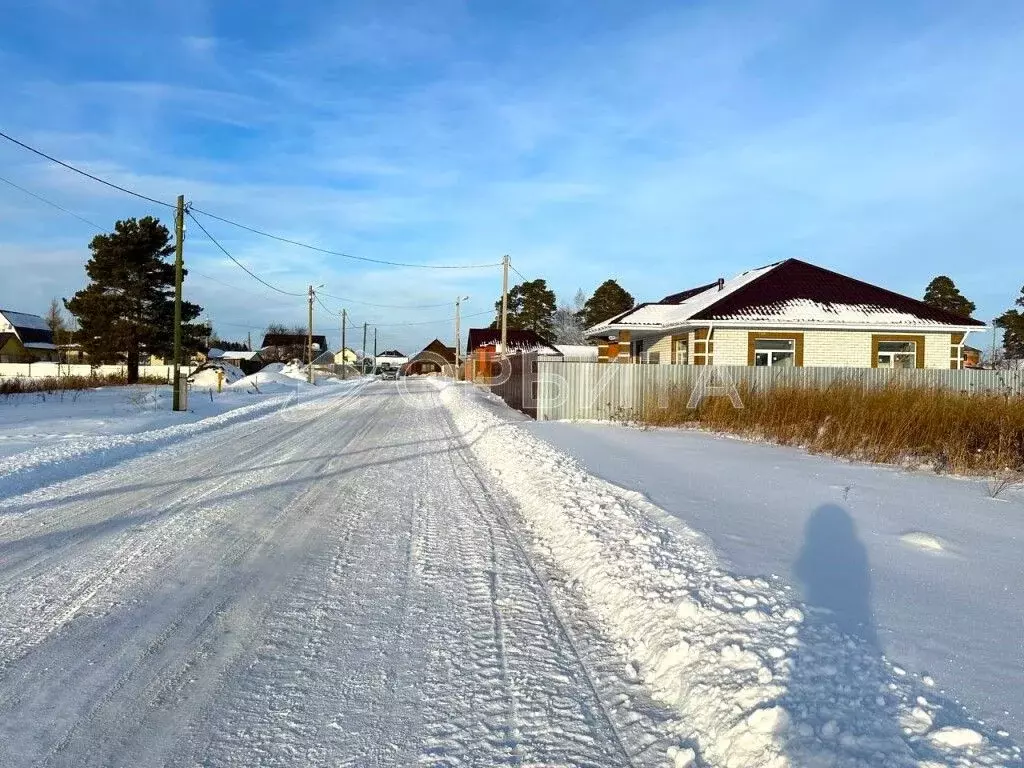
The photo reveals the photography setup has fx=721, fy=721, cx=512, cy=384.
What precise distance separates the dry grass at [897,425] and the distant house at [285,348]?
85.7 metres

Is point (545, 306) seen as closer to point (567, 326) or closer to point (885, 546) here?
point (567, 326)

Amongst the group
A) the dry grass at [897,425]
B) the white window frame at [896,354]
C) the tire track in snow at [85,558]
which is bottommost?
the tire track in snow at [85,558]

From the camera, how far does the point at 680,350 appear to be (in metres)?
25.9

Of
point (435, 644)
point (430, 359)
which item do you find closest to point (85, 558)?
point (435, 644)

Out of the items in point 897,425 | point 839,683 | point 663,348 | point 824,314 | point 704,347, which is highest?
point 824,314

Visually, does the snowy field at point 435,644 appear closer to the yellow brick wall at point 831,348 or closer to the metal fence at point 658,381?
the metal fence at point 658,381

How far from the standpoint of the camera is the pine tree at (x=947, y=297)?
2286 inches

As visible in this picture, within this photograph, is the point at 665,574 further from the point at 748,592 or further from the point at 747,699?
the point at 747,699

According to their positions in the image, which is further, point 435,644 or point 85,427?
point 85,427

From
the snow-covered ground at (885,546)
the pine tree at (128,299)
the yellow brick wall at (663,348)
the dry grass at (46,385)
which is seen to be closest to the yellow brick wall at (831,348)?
the yellow brick wall at (663,348)

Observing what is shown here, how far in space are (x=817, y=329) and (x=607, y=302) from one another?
48.4 metres

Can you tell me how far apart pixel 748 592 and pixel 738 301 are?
20653mm

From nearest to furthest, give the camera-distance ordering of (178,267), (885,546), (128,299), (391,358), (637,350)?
1. (885,546)
2. (178,267)
3. (637,350)
4. (128,299)
5. (391,358)

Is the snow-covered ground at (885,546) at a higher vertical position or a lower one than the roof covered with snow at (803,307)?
lower
